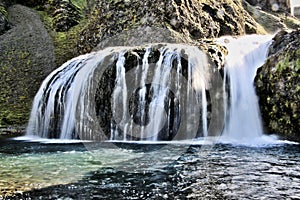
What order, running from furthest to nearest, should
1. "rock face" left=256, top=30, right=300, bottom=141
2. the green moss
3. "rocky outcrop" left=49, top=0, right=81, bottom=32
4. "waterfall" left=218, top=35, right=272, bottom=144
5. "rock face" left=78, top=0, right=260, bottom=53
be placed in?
"rocky outcrop" left=49, top=0, right=81, bottom=32
the green moss
"rock face" left=78, top=0, right=260, bottom=53
"waterfall" left=218, top=35, right=272, bottom=144
"rock face" left=256, top=30, right=300, bottom=141

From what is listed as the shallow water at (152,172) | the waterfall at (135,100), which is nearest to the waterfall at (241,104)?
the waterfall at (135,100)

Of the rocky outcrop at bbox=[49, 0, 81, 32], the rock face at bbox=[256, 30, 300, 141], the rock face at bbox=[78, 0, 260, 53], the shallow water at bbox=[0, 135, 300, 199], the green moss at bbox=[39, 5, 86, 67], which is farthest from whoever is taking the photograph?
the rocky outcrop at bbox=[49, 0, 81, 32]

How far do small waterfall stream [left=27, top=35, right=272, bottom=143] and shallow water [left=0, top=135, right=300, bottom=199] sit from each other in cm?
179

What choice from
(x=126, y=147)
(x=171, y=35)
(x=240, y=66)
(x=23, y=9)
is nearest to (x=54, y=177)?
(x=126, y=147)

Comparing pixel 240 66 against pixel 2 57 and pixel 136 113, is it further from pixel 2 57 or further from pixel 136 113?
pixel 2 57

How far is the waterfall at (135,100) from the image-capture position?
12.2 meters

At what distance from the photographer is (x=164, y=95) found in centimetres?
1245

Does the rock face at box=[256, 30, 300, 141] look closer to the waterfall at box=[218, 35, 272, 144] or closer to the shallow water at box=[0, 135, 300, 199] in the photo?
the waterfall at box=[218, 35, 272, 144]

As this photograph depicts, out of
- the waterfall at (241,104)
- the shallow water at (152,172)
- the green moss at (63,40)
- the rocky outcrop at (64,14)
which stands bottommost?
the shallow water at (152,172)

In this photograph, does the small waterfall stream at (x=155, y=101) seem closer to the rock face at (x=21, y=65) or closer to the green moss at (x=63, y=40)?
the rock face at (x=21, y=65)

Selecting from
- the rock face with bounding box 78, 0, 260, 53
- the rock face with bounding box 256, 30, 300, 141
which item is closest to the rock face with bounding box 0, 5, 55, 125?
the rock face with bounding box 78, 0, 260, 53

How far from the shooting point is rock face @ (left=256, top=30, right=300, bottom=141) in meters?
11.5

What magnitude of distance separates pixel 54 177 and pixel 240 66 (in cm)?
935

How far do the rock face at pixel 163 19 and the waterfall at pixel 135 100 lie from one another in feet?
17.5
